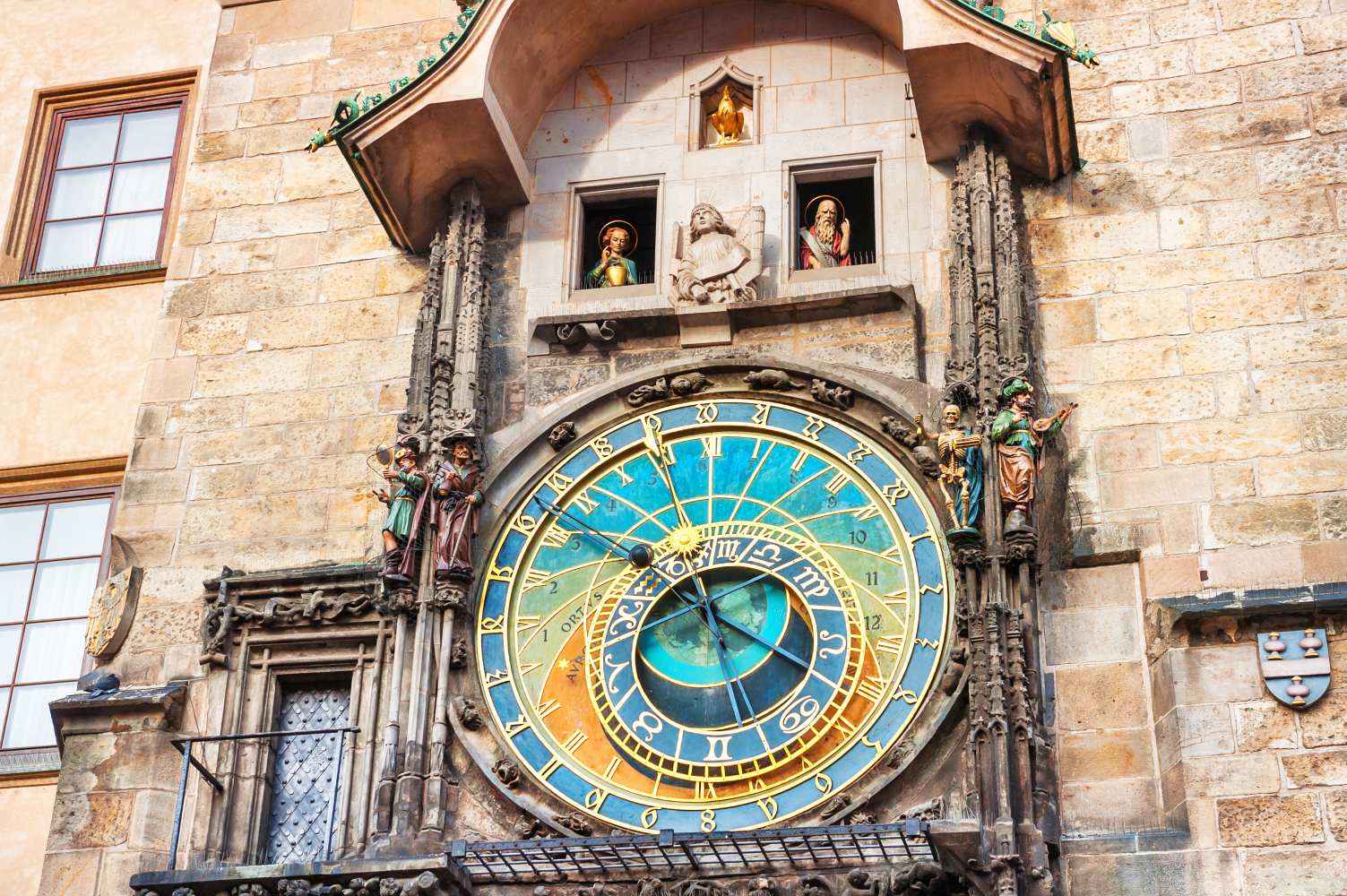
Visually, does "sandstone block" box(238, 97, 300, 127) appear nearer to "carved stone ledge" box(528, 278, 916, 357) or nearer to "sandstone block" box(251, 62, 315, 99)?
"sandstone block" box(251, 62, 315, 99)

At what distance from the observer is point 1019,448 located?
11266 mm

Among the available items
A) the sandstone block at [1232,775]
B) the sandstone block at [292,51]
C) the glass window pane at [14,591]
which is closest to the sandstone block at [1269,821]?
the sandstone block at [1232,775]

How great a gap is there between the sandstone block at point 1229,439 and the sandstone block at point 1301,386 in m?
0.09

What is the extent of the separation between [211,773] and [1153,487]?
4.93m

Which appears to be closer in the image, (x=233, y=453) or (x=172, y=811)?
(x=172, y=811)

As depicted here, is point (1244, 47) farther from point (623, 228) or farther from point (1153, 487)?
point (623, 228)

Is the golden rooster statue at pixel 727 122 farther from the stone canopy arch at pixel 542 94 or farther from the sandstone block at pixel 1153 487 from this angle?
the sandstone block at pixel 1153 487

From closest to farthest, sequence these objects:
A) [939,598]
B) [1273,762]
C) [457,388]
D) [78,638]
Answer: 1. [1273,762]
2. [939,598]
3. [457,388]
4. [78,638]

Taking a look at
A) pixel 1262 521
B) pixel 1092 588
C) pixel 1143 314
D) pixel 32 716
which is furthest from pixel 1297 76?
pixel 32 716

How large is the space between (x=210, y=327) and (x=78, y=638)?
1903 millimetres

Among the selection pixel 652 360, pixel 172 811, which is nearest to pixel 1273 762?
pixel 652 360

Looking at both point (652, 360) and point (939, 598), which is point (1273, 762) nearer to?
point (939, 598)

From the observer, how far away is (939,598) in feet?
37.2

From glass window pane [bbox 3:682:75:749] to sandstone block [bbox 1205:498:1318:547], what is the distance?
6.26 m
